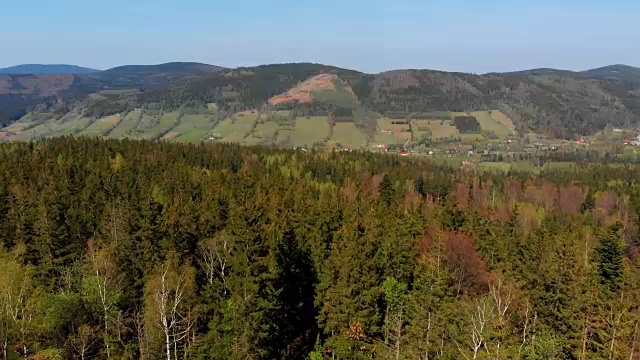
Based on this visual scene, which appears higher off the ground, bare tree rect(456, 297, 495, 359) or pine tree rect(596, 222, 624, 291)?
bare tree rect(456, 297, 495, 359)

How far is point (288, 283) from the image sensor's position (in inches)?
1791

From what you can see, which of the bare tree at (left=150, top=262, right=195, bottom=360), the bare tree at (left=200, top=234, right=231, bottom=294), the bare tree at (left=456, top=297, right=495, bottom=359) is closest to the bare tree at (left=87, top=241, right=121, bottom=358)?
the bare tree at (left=150, top=262, right=195, bottom=360)

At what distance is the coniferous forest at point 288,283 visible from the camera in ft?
121

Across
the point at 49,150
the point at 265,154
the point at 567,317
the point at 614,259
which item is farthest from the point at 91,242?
the point at 265,154

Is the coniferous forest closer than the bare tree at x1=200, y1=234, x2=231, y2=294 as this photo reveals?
Yes

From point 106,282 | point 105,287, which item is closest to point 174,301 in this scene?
point 105,287

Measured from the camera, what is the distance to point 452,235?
5962cm

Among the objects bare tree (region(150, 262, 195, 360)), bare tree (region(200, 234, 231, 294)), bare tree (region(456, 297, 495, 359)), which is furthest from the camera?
bare tree (region(200, 234, 231, 294))

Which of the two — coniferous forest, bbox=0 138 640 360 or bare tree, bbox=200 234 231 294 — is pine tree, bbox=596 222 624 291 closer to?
coniferous forest, bbox=0 138 640 360

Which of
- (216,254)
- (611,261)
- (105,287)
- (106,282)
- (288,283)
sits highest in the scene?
(216,254)

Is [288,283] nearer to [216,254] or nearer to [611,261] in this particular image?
[216,254]

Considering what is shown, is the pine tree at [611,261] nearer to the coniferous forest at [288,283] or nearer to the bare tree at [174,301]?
the coniferous forest at [288,283]

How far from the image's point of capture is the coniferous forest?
36844mm

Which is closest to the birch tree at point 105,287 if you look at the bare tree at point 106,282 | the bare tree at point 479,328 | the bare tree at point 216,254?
the bare tree at point 106,282
